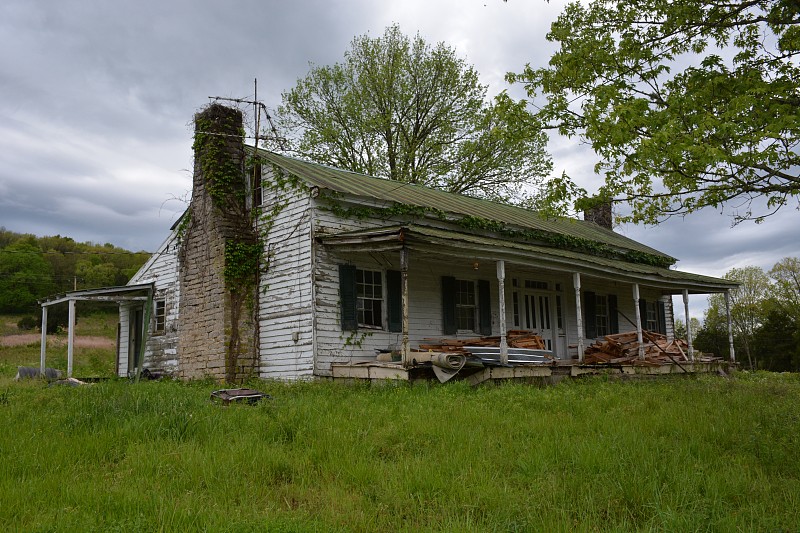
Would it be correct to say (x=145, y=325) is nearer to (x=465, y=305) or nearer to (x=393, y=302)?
(x=393, y=302)

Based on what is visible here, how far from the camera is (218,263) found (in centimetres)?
1589

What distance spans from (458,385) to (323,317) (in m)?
3.85

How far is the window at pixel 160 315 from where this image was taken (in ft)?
59.9

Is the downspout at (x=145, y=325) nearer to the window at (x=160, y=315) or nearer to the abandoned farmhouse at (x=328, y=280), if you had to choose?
the abandoned farmhouse at (x=328, y=280)

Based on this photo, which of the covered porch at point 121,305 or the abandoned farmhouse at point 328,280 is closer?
the abandoned farmhouse at point 328,280

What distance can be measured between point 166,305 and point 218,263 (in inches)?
131

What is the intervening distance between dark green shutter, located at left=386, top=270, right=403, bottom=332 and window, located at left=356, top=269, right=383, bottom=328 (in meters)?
0.21

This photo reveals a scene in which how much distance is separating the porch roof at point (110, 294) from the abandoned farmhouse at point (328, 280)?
2.7 inches

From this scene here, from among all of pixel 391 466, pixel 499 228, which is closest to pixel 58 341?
pixel 499 228

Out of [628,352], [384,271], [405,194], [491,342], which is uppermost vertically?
[405,194]

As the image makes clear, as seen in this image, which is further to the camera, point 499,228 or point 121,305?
point 121,305

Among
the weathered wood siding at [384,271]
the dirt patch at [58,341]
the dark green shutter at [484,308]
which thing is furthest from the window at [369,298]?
the dirt patch at [58,341]

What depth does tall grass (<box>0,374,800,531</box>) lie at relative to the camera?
16.3 ft

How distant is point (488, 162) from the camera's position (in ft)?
108
